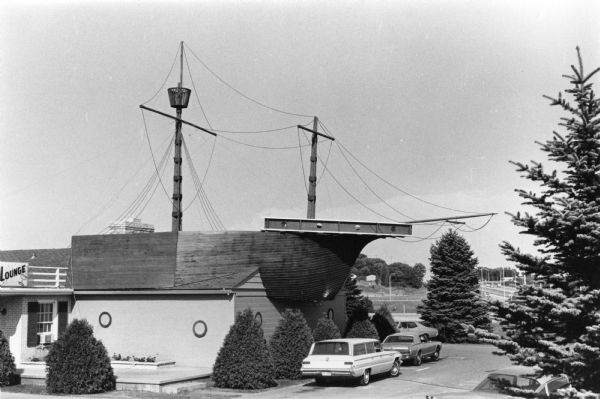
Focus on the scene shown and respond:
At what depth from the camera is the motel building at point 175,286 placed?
26.2m

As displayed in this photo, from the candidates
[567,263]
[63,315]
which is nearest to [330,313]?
[63,315]

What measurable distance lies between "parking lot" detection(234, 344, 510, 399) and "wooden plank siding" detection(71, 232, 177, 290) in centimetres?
789

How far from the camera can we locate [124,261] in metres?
28.5

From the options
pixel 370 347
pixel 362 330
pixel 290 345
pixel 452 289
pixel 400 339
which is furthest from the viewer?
pixel 452 289

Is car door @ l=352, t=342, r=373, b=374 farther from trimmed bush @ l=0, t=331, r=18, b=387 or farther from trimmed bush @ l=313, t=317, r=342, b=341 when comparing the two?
trimmed bush @ l=0, t=331, r=18, b=387

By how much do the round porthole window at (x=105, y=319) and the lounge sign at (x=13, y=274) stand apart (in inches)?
136

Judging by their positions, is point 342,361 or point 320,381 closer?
point 342,361

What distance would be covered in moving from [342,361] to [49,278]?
1578 centimetres

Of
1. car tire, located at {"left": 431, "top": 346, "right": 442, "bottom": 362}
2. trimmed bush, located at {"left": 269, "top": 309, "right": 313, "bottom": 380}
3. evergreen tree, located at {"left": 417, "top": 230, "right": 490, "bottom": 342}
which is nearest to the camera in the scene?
trimmed bush, located at {"left": 269, "top": 309, "right": 313, "bottom": 380}

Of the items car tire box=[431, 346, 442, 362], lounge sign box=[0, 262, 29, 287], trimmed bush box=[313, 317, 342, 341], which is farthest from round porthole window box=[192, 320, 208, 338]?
car tire box=[431, 346, 442, 362]

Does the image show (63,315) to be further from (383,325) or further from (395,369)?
(383,325)

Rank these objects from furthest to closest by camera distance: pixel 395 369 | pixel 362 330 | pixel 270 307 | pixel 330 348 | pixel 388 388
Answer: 1. pixel 362 330
2. pixel 270 307
3. pixel 395 369
4. pixel 330 348
5. pixel 388 388

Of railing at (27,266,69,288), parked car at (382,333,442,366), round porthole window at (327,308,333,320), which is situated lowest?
parked car at (382,333,442,366)

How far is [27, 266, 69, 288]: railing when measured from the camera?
27.8 metres
